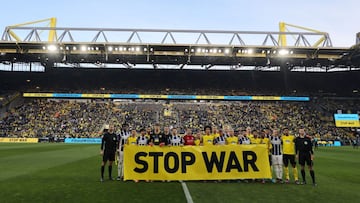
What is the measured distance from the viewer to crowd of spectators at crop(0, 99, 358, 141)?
41.2 meters

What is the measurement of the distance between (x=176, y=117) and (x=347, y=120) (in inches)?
1080

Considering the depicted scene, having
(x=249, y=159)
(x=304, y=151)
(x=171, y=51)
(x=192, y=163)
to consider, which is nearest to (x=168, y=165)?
(x=192, y=163)

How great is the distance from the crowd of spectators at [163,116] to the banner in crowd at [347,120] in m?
1.19

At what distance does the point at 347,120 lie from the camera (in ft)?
137

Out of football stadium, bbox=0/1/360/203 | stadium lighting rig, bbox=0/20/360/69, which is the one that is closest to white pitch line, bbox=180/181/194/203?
football stadium, bbox=0/1/360/203

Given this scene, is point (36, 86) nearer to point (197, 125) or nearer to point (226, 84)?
point (197, 125)

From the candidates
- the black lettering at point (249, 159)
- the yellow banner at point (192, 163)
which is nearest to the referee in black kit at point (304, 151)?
the yellow banner at point (192, 163)

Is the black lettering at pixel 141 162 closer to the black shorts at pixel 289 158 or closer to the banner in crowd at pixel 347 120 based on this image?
the black shorts at pixel 289 158

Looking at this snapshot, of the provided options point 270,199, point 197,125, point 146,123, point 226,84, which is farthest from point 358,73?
point 270,199

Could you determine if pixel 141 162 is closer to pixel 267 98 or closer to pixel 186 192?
pixel 186 192

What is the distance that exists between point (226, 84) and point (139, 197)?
4609 centimetres

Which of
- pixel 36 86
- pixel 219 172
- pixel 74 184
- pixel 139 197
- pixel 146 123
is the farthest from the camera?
pixel 36 86

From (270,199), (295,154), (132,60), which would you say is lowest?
(270,199)

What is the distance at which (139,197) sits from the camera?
686cm
